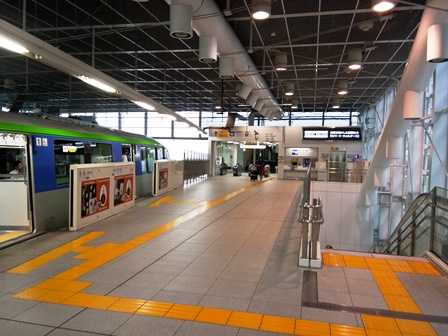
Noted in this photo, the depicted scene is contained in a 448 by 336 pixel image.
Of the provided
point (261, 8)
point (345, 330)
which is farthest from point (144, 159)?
point (345, 330)

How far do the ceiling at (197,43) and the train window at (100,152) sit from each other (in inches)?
90.1

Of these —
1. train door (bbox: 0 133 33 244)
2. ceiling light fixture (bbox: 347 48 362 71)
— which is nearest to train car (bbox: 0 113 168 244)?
train door (bbox: 0 133 33 244)

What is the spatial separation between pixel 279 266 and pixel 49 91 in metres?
16.0

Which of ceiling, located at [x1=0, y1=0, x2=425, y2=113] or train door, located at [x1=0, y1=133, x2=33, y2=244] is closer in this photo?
train door, located at [x1=0, y1=133, x2=33, y2=244]

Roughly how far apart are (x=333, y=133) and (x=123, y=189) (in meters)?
14.4

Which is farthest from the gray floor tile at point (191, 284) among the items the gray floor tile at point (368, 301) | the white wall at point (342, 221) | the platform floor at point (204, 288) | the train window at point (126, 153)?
the white wall at point (342, 221)

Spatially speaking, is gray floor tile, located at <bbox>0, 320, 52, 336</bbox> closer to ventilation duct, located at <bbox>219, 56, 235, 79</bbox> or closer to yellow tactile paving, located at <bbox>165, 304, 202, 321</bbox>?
yellow tactile paving, located at <bbox>165, 304, 202, 321</bbox>

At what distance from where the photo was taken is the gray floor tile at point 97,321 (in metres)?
2.99

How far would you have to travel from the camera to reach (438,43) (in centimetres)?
531

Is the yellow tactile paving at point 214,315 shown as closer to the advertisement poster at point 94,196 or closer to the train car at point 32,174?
the train car at point 32,174

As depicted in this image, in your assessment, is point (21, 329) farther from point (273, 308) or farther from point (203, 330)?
point (273, 308)

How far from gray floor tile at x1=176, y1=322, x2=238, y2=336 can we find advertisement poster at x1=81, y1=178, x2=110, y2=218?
4220 millimetres

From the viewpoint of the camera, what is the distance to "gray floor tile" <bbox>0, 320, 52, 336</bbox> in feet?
9.50


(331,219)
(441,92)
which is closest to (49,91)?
(331,219)
